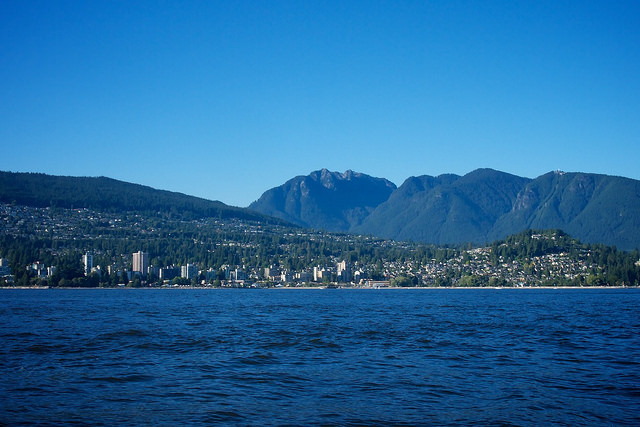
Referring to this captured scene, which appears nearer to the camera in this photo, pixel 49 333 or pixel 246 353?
pixel 246 353

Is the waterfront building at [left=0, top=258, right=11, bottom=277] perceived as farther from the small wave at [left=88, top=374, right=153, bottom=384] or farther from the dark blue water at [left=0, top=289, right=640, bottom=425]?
the small wave at [left=88, top=374, right=153, bottom=384]

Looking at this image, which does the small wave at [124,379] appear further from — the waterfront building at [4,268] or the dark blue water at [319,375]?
the waterfront building at [4,268]

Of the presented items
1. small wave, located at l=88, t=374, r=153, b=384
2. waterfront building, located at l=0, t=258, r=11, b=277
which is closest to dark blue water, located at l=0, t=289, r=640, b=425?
small wave, located at l=88, t=374, r=153, b=384

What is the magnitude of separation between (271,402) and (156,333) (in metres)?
23.4

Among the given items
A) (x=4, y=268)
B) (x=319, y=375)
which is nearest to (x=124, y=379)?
(x=319, y=375)

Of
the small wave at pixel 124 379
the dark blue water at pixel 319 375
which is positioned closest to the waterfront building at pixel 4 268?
the dark blue water at pixel 319 375

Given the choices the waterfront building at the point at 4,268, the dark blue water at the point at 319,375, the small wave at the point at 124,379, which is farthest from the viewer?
the waterfront building at the point at 4,268

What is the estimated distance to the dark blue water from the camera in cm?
2108

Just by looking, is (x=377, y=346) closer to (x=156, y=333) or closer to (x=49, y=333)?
(x=156, y=333)

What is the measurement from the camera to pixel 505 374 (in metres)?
28.1

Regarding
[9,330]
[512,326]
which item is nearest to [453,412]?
[512,326]

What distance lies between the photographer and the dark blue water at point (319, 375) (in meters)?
21.1

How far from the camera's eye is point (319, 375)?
27.9 meters

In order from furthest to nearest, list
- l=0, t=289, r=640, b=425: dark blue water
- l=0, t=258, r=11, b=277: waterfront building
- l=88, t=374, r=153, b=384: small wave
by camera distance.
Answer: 1. l=0, t=258, r=11, b=277: waterfront building
2. l=88, t=374, r=153, b=384: small wave
3. l=0, t=289, r=640, b=425: dark blue water
